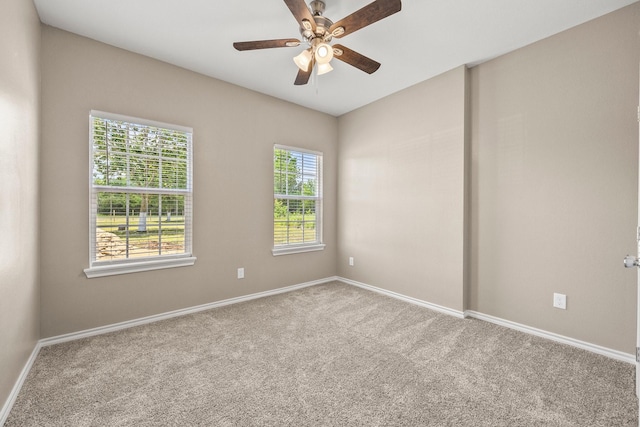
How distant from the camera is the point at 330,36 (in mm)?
2000

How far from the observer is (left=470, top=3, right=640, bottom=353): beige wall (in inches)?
83.4

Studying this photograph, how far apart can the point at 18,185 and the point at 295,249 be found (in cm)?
276

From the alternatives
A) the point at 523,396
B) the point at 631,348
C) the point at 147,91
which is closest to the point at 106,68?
A: the point at 147,91

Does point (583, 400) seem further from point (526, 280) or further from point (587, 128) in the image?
point (587, 128)

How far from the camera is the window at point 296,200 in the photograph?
12.6 ft

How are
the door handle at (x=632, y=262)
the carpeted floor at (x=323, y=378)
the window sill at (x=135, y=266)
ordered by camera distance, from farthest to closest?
1. the window sill at (x=135, y=266)
2. the carpeted floor at (x=323, y=378)
3. the door handle at (x=632, y=262)

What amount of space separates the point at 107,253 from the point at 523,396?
3373 millimetres

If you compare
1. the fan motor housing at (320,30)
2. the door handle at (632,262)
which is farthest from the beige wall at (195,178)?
the door handle at (632,262)

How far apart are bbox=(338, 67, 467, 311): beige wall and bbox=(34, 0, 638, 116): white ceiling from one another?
444 mm

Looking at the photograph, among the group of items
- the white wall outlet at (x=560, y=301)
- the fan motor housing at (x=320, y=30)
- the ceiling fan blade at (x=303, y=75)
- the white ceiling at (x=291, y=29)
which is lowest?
the white wall outlet at (x=560, y=301)

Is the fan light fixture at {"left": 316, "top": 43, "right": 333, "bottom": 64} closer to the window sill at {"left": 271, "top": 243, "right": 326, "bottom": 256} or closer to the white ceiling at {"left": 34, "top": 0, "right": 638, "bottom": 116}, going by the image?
the white ceiling at {"left": 34, "top": 0, "right": 638, "bottom": 116}

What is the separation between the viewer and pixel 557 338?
7.93 ft

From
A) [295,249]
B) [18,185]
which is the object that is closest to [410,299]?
[295,249]

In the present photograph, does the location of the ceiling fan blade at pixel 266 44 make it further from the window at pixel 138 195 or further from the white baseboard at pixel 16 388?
the white baseboard at pixel 16 388
